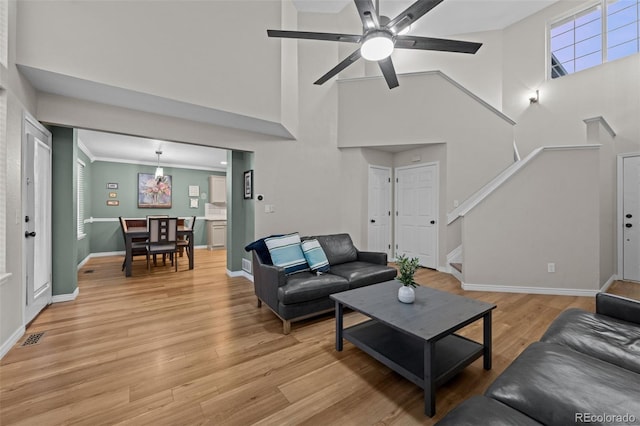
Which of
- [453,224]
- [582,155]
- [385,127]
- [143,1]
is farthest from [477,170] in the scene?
[143,1]

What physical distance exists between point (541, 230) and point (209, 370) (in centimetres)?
444

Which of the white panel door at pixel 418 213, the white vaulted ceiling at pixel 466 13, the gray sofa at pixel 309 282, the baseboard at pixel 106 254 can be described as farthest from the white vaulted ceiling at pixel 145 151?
the white panel door at pixel 418 213

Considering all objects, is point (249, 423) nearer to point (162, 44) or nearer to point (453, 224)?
point (162, 44)

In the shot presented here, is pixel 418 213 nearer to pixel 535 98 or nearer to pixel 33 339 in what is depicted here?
pixel 535 98

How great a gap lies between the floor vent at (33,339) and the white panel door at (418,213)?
5.36m

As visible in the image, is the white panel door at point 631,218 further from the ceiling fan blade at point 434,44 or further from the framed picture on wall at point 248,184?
the framed picture on wall at point 248,184

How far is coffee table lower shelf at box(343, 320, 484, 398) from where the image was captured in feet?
5.53

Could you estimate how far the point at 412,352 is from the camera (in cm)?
192

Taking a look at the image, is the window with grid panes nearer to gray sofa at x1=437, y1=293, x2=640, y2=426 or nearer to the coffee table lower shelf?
gray sofa at x1=437, y1=293, x2=640, y2=426

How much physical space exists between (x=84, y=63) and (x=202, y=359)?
3.01 m

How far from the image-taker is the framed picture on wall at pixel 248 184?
4.33 m

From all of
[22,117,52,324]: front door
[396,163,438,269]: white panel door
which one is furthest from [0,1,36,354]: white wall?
[396,163,438,269]: white panel door

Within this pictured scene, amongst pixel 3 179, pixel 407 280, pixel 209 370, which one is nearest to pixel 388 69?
pixel 407 280

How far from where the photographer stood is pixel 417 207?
5391mm
